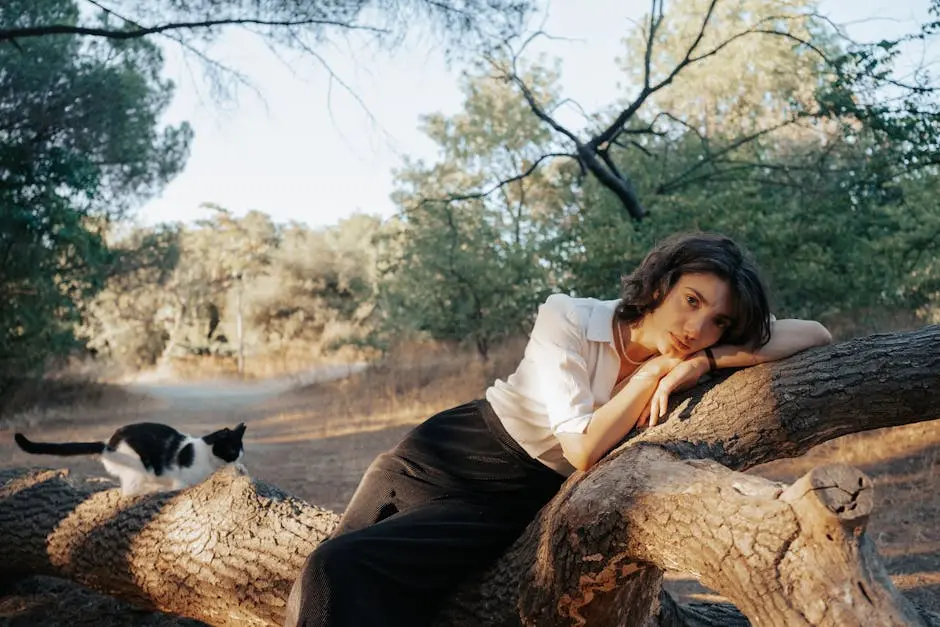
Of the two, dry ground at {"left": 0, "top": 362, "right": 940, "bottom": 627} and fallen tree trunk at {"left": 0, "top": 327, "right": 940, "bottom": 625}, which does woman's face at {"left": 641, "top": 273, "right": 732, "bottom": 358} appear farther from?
dry ground at {"left": 0, "top": 362, "right": 940, "bottom": 627}

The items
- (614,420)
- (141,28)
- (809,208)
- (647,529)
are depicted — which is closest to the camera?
(647,529)

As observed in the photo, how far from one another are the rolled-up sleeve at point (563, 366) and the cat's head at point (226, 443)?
419 cm

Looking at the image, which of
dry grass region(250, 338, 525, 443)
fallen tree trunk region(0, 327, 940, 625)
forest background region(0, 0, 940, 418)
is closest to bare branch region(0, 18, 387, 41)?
forest background region(0, 0, 940, 418)

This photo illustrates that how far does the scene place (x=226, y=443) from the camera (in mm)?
6133

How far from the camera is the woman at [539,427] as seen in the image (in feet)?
7.48

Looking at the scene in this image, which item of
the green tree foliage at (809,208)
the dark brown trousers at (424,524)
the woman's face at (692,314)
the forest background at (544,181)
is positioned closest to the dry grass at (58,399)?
the forest background at (544,181)

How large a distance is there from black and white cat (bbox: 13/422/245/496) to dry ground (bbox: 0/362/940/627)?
0.88 meters

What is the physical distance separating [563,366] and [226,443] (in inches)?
174

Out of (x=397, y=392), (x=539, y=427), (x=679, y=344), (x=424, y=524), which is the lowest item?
(x=397, y=392)

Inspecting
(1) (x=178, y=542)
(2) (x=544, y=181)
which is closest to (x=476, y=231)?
(2) (x=544, y=181)

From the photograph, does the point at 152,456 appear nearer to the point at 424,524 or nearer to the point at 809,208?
the point at 424,524

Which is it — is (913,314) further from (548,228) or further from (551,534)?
(551,534)

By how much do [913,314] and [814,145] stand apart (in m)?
3.00

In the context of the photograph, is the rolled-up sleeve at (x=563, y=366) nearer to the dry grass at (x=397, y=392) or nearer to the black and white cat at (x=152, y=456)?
the black and white cat at (x=152, y=456)
